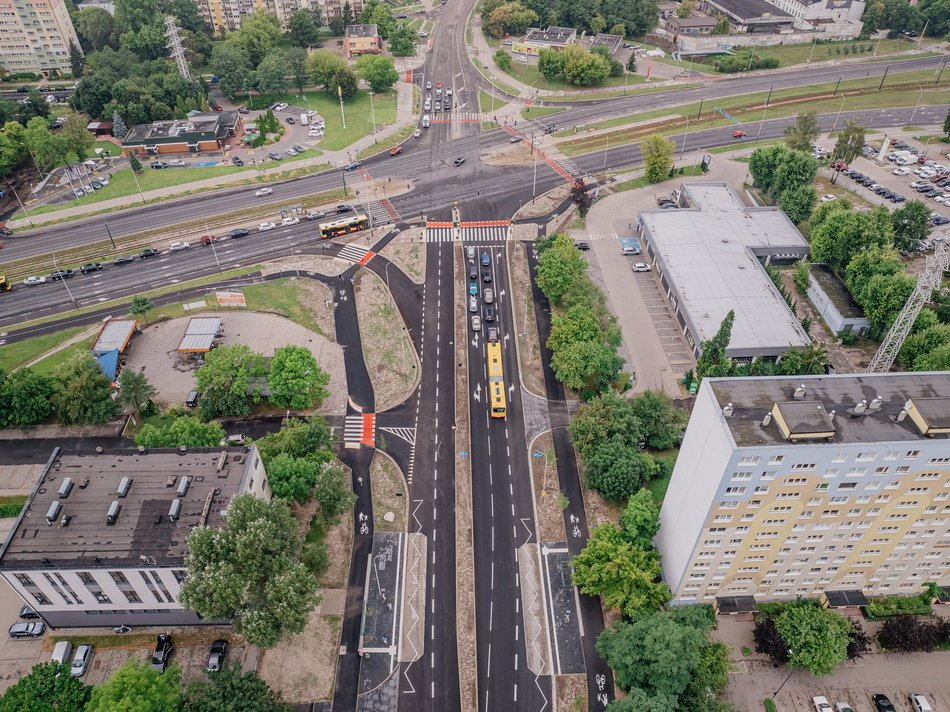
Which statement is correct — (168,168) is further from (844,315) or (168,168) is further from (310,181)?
(844,315)

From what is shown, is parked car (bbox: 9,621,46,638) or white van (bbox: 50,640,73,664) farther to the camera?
parked car (bbox: 9,621,46,638)

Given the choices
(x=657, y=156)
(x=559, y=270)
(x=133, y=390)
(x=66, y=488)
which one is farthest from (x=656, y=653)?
(x=657, y=156)

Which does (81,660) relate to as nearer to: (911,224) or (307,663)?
(307,663)

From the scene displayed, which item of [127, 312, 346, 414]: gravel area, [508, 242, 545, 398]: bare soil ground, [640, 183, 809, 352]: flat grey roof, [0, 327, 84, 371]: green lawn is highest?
[640, 183, 809, 352]: flat grey roof

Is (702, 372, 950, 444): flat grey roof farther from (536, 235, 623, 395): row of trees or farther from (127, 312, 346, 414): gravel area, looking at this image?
(127, 312, 346, 414): gravel area

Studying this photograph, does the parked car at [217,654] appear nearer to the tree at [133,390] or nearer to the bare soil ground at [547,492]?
the bare soil ground at [547,492]

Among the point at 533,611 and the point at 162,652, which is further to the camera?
the point at 533,611

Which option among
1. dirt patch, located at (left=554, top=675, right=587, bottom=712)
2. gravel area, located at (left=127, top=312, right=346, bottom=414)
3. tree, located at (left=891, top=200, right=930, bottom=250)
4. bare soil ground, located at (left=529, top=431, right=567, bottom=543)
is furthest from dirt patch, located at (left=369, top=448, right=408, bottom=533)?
tree, located at (left=891, top=200, right=930, bottom=250)
